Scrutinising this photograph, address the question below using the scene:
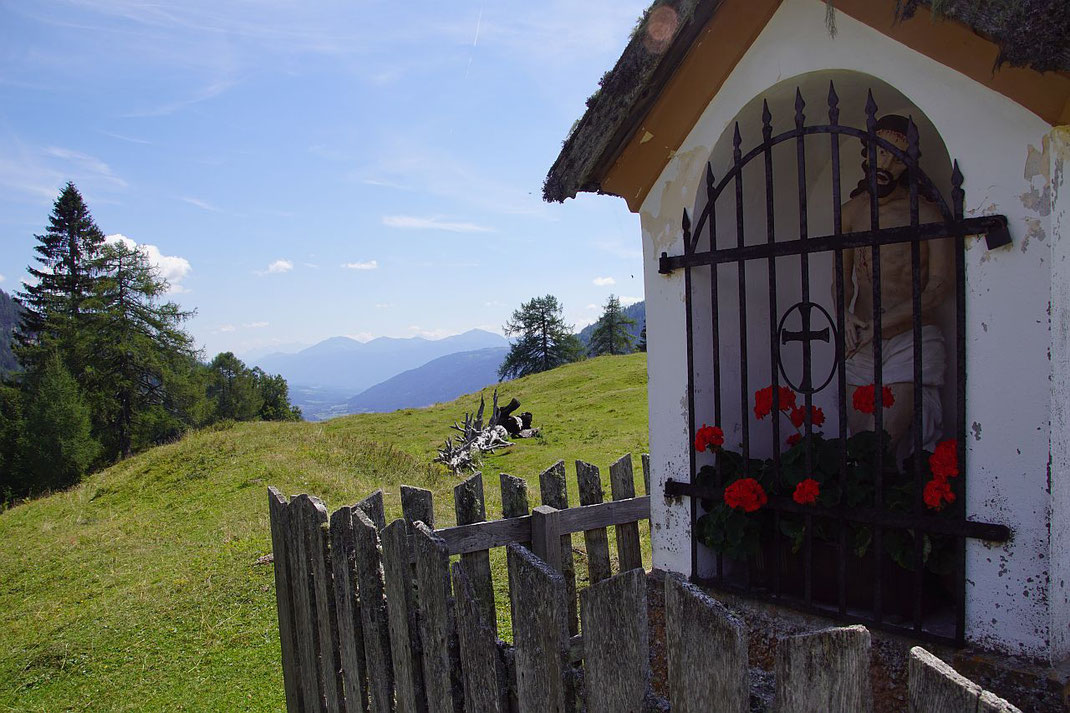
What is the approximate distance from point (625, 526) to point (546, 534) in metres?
0.67

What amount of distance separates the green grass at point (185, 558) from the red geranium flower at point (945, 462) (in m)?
4.60

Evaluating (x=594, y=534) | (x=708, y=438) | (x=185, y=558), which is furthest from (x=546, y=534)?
(x=185, y=558)

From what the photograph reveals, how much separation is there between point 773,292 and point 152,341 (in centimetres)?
4620

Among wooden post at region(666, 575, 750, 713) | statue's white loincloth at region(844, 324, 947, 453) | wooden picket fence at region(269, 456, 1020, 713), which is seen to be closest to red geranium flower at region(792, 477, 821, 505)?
statue's white loincloth at region(844, 324, 947, 453)

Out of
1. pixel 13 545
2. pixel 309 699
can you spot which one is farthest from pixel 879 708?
pixel 13 545

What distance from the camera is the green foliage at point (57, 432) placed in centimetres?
3753

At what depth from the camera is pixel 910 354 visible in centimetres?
332

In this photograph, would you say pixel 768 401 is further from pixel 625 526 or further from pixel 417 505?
pixel 417 505

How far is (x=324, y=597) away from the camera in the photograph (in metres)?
3.29

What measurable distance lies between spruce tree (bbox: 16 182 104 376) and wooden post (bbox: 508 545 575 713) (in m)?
47.5

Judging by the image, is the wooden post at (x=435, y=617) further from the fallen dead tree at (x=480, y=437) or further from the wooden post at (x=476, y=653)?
the fallen dead tree at (x=480, y=437)

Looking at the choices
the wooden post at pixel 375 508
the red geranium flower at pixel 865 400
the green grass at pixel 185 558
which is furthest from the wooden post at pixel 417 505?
the green grass at pixel 185 558

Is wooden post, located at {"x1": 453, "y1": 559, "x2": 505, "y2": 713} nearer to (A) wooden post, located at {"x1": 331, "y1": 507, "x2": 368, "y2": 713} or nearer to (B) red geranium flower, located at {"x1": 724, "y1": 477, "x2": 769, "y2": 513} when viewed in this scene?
(A) wooden post, located at {"x1": 331, "y1": 507, "x2": 368, "y2": 713}

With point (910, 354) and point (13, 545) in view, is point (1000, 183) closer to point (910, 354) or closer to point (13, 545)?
point (910, 354)
